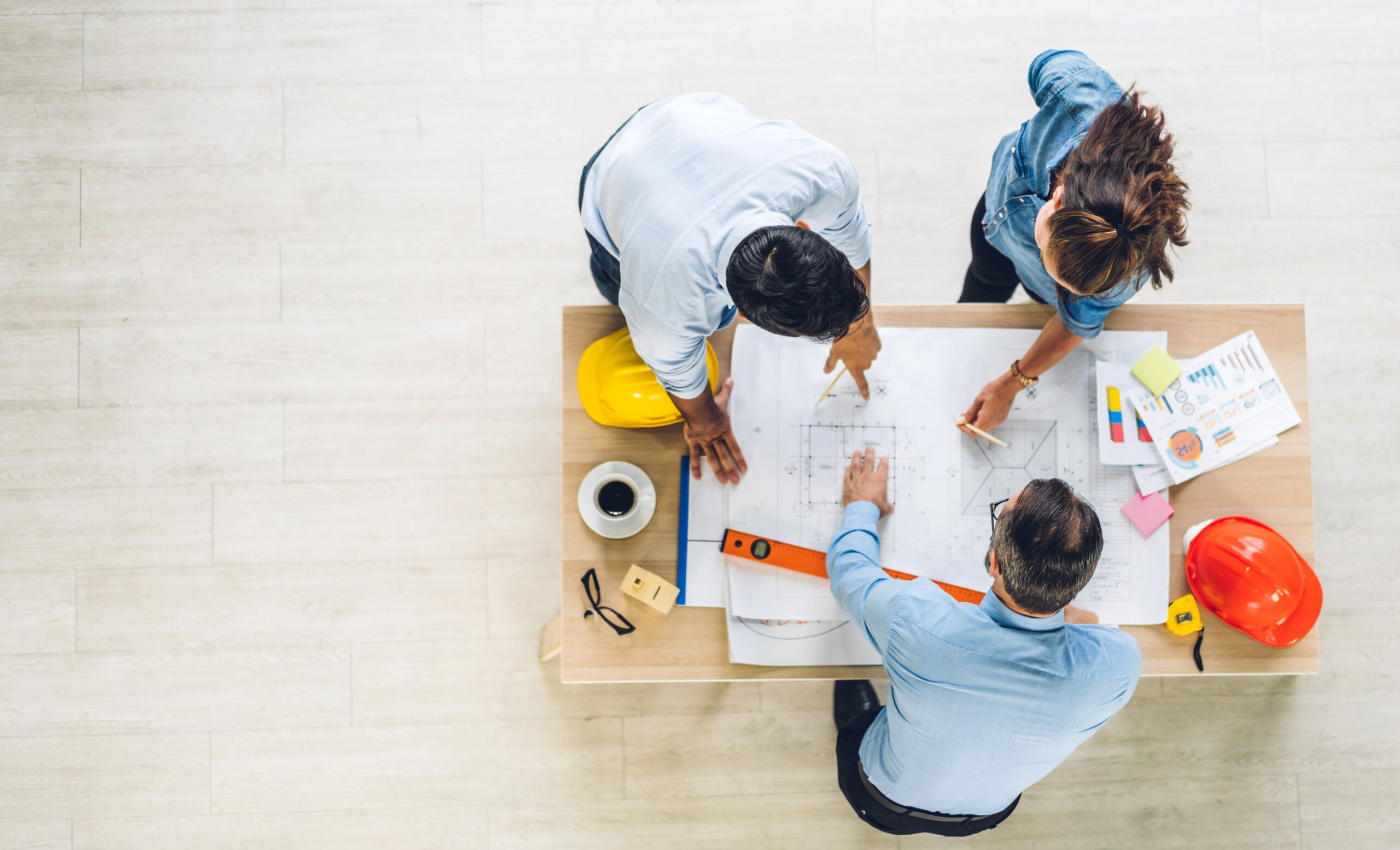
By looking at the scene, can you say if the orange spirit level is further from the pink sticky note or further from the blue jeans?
the blue jeans

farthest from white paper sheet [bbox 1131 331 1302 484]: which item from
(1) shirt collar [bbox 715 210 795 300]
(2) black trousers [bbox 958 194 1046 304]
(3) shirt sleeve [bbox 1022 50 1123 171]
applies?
(1) shirt collar [bbox 715 210 795 300]

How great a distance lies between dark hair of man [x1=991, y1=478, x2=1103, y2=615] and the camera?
1.24 meters

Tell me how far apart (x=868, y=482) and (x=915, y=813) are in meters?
0.72

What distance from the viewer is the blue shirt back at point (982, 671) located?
129 centimetres

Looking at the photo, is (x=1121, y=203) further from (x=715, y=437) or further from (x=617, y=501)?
(x=617, y=501)

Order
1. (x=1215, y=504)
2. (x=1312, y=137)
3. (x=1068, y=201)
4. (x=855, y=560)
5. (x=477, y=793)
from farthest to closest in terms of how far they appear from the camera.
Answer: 1. (x=1312, y=137)
2. (x=477, y=793)
3. (x=1215, y=504)
4. (x=855, y=560)
5. (x=1068, y=201)

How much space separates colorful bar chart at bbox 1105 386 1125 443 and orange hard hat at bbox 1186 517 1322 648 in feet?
0.73

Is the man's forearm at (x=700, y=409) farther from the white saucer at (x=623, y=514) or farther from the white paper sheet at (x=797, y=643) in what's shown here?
the white paper sheet at (x=797, y=643)

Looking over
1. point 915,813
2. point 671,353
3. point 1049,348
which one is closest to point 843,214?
point 671,353

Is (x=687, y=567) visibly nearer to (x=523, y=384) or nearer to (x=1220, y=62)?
(x=523, y=384)

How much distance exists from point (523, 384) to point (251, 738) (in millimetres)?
1200

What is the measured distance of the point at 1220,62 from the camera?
91.4 inches

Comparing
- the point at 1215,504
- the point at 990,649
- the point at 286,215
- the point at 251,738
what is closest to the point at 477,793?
the point at 251,738

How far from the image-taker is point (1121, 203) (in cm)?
117
